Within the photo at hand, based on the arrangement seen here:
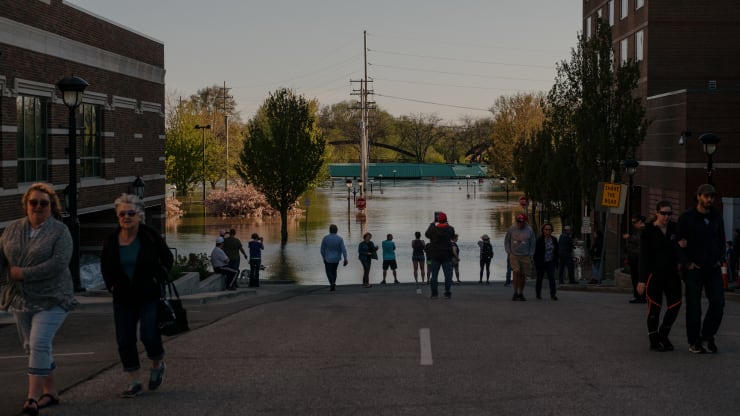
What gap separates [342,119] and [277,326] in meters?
186

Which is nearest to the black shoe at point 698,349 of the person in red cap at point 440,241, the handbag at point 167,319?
the handbag at point 167,319

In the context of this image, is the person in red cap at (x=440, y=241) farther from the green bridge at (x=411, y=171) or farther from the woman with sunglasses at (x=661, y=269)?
the green bridge at (x=411, y=171)

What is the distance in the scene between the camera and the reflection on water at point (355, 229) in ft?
126

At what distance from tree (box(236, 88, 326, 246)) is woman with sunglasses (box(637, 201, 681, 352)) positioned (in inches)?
1953

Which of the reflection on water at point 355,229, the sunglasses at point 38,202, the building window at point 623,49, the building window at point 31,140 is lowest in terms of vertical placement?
the reflection on water at point 355,229

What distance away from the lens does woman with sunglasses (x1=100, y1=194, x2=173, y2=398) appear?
7535mm

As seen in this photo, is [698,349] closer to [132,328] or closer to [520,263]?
[132,328]

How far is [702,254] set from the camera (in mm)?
9500

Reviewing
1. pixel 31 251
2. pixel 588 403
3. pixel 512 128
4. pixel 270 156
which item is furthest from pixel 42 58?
pixel 512 128

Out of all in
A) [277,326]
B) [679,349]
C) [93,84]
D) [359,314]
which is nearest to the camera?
[679,349]

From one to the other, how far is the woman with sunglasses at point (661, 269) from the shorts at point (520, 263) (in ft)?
24.1

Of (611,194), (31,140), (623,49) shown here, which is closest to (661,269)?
(611,194)

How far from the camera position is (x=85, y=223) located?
29359mm

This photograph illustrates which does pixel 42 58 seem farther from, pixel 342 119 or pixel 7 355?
pixel 342 119
